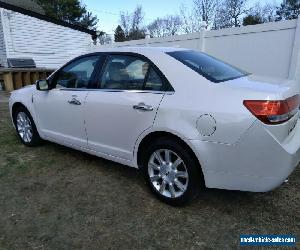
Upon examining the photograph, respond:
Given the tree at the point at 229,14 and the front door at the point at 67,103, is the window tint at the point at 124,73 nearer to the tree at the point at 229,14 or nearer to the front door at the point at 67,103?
the front door at the point at 67,103

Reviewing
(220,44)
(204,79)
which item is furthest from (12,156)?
(220,44)

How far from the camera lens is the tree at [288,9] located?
35.7m

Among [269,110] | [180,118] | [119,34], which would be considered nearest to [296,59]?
[269,110]

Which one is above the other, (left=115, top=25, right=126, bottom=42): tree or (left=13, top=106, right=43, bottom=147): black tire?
(left=115, top=25, right=126, bottom=42): tree

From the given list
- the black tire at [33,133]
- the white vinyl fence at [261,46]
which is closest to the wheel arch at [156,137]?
the black tire at [33,133]

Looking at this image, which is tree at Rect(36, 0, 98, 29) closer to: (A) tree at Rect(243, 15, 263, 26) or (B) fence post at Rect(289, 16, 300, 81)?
(A) tree at Rect(243, 15, 263, 26)

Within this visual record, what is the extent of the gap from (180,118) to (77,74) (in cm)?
188

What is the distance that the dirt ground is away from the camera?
259cm

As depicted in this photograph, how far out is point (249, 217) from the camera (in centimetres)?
289

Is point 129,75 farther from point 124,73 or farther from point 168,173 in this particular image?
point 168,173

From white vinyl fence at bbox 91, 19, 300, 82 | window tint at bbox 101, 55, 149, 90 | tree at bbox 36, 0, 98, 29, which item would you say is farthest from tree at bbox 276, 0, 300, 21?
window tint at bbox 101, 55, 149, 90

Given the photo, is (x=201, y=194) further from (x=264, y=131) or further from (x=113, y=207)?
(x=264, y=131)

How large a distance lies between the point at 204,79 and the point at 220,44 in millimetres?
6632

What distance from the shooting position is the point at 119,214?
2980 mm
